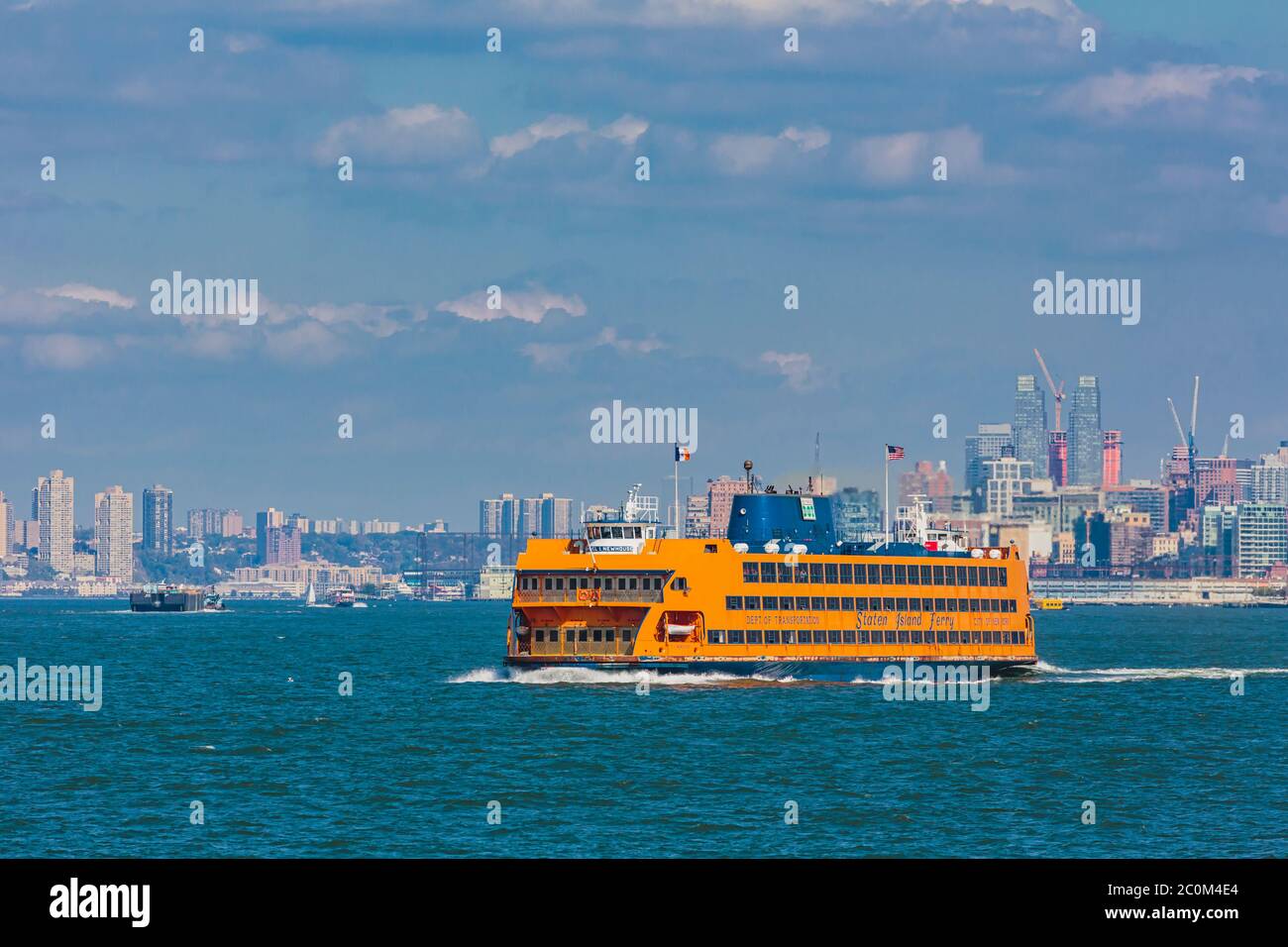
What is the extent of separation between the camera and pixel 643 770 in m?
54.2

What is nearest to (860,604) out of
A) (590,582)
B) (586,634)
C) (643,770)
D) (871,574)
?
(871,574)

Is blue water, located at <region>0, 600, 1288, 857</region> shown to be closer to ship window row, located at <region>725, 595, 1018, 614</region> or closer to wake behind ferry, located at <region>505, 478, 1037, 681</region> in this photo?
wake behind ferry, located at <region>505, 478, 1037, 681</region>

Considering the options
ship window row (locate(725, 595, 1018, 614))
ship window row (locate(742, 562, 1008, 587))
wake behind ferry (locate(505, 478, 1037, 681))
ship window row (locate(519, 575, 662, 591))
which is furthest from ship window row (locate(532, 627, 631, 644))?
ship window row (locate(742, 562, 1008, 587))

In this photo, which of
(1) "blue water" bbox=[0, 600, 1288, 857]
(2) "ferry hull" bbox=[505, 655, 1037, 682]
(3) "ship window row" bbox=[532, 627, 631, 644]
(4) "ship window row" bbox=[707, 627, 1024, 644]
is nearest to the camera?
(1) "blue water" bbox=[0, 600, 1288, 857]

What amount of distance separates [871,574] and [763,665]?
26.8 ft

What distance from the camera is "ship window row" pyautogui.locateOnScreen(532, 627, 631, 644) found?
80312 mm

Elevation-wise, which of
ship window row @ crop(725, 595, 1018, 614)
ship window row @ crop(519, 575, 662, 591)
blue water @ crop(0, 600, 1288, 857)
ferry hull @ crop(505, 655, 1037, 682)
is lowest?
blue water @ crop(0, 600, 1288, 857)

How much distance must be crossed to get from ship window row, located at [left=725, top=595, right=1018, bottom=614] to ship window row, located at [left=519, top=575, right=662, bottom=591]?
4.13m

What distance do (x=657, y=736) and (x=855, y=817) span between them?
718 inches

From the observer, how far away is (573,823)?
43.9 m

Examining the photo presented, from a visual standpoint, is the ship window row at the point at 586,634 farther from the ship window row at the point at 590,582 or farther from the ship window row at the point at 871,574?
the ship window row at the point at 871,574
